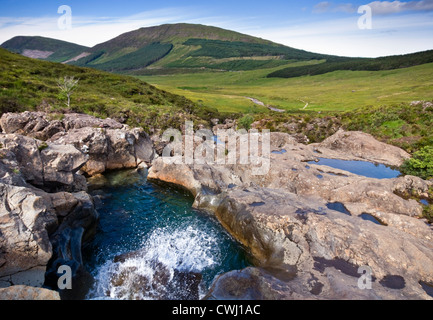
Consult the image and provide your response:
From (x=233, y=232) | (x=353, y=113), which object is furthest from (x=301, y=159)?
(x=353, y=113)

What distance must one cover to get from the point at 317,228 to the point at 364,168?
20.5 m

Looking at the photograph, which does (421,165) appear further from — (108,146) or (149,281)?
(108,146)

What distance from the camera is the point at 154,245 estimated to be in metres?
21.0

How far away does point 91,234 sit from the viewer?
22125 millimetres

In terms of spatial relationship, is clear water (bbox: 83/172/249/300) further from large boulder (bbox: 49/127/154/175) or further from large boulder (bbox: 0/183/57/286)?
large boulder (bbox: 49/127/154/175)

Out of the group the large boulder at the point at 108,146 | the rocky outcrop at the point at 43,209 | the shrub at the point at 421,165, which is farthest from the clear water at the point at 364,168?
the rocky outcrop at the point at 43,209

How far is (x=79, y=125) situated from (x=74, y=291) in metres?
32.5

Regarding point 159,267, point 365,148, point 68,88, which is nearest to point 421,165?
point 365,148

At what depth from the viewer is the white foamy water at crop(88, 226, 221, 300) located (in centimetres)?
1630

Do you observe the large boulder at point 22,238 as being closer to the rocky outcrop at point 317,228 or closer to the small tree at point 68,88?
the rocky outcrop at point 317,228

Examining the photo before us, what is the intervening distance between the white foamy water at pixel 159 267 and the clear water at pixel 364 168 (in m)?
22.1

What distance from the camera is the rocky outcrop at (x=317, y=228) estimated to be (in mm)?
14203

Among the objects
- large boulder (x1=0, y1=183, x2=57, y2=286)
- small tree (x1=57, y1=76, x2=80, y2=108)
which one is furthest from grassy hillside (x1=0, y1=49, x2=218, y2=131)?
large boulder (x1=0, y1=183, x2=57, y2=286)

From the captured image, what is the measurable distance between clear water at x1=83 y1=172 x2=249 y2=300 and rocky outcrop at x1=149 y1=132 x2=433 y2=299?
184 cm
